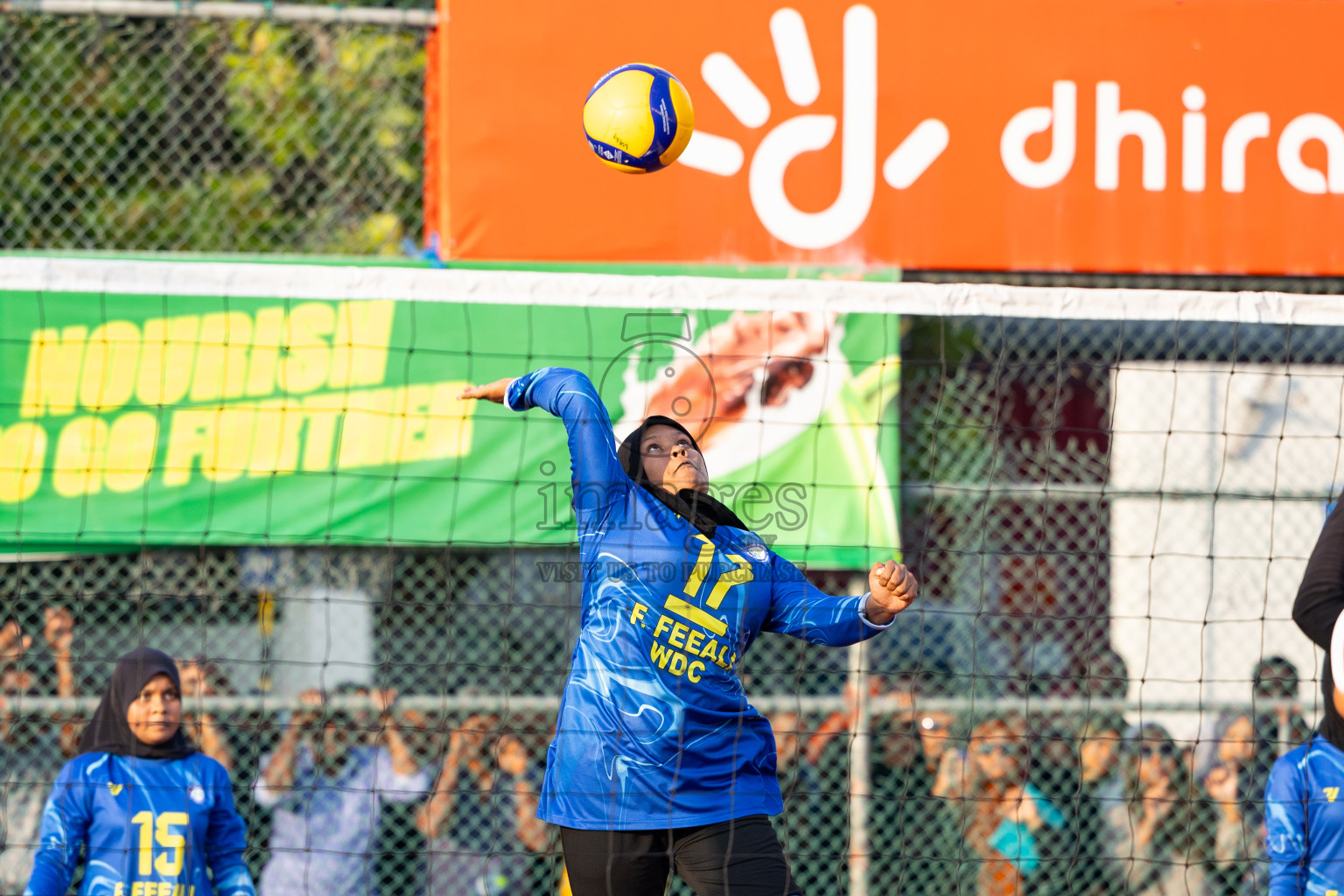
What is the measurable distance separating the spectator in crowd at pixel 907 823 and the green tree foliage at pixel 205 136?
361 cm

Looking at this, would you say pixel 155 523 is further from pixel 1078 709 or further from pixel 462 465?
pixel 1078 709

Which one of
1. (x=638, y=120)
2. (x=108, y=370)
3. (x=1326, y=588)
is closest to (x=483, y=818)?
(x=108, y=370)

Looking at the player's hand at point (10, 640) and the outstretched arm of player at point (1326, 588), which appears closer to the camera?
the outstretched arm of player at point (1326, 588)

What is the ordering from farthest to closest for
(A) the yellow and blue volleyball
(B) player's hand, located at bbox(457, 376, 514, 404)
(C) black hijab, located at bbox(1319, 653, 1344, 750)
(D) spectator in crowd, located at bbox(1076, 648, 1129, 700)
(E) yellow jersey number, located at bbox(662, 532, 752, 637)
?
(D) spectator in crowd, located at bbox(1076, 648, 1129, 700) → (A) the yellow and blue volleyball → (C) black hijab, located at bbox(1319, 653, 1344, 750) → (B) player's hand, located at bbox(457, 376, 514, 404) → (E) yellow jersey number, located at bbox(662, 532, 752, 637)

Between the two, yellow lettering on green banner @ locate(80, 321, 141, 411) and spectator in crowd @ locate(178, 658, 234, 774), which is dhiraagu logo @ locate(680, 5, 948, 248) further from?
spectator in crowd @ locate(178, 658, 234, 774)

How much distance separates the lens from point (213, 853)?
469 centimetres

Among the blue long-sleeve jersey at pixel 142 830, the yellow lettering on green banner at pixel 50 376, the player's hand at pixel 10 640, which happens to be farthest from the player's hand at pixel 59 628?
the blue long-sleeve jersey at pixel 142 830

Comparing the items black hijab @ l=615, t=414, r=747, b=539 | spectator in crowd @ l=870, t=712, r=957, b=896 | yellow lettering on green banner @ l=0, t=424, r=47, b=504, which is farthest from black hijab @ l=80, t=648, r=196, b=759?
spectator in crowd @ l=870, t=712, r=957, b=896

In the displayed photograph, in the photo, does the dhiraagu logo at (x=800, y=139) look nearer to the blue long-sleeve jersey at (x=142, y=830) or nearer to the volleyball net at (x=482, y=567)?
the volleyball net at (x=482, y=567)

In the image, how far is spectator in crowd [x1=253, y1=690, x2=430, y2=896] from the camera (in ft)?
19.1

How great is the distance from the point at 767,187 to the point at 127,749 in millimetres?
3639

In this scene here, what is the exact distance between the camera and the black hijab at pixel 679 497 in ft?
12.3

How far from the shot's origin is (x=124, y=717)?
15.5 ft

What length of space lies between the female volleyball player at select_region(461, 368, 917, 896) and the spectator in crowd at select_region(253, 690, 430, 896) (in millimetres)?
2454
